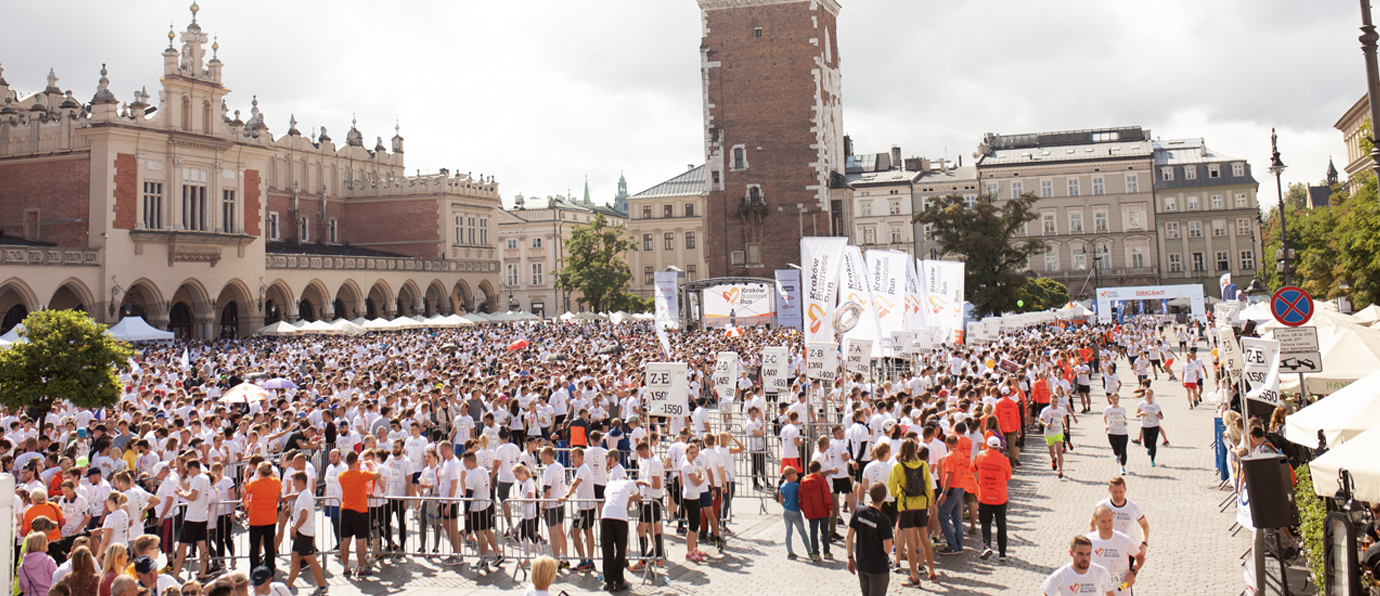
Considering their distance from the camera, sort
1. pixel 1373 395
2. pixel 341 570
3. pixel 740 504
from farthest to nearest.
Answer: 1. pixel 740 504
2. pixel 341 570
3. pixel 1373 395

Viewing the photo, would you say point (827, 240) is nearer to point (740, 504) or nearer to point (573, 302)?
point (740, 504)

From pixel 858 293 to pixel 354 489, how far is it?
11.5 meters

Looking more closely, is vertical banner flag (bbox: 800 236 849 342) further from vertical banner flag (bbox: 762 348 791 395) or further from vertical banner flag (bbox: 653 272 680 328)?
vertical banner flag (bbox: 653 272 680 328)

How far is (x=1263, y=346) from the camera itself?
11.4 m

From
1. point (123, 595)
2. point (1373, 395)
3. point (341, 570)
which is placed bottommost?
point (341, 570)

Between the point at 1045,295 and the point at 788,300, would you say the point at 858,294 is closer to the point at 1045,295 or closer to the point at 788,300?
the point at 788,300

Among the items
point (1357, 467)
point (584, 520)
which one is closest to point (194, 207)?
point (584, 520)

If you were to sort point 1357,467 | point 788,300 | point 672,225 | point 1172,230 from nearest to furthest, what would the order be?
point 1357,467 < point 788,300 < point 1172,230 < point 672,225

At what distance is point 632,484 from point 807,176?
50.7 m

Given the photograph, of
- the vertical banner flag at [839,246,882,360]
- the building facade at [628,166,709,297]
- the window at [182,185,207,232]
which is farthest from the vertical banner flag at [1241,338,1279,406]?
the building facade at [628,166,709,297]

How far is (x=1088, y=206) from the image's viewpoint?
254 ft

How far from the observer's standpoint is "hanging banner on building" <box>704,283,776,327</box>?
44250 mm

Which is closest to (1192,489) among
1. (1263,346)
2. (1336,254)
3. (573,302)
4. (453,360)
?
(1263,346)

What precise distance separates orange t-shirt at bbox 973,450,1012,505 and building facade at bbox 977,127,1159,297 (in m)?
70.2
